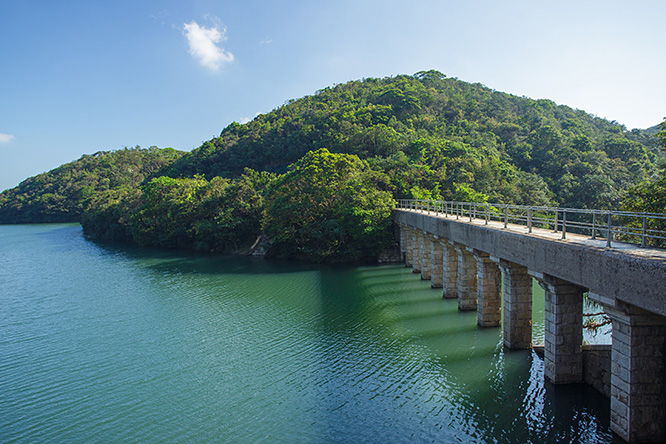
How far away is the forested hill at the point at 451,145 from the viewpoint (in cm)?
5044

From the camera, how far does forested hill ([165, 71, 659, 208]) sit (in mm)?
50438

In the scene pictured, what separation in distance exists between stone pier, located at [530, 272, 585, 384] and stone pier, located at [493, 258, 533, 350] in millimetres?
2768

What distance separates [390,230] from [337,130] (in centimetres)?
3521

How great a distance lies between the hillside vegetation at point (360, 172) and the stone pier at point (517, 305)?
711 centimetres

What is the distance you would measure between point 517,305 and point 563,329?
11.0ft

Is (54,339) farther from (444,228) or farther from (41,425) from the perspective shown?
(444,228)

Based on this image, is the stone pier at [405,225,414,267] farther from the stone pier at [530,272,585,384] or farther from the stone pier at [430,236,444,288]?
the stone pier at [530,272,585,384]

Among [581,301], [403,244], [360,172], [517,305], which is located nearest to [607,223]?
[581,301]

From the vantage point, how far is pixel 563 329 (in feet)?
45.3

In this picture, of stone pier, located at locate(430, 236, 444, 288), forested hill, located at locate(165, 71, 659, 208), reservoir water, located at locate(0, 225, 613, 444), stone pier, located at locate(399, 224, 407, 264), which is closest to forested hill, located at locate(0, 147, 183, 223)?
forested hill, located at locate(165, 71, 659, 208)

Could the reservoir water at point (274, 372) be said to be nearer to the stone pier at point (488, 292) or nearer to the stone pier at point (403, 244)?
the stone pier at point (488, 292)

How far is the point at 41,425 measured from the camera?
14.0 meters

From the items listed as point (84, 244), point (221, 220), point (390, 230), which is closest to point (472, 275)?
point (390, 230)

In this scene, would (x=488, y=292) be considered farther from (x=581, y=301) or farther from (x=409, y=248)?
(x=409, y=248)
